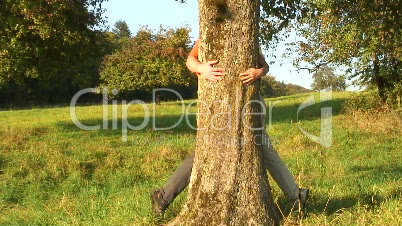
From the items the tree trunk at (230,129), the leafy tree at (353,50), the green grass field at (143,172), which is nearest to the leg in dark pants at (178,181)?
the green grass field at (143,172)

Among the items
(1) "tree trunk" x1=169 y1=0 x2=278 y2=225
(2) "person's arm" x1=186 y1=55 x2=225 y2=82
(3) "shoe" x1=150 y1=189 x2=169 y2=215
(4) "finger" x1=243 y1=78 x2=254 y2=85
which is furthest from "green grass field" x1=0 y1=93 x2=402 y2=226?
(2) "person's arm" x1=186 y1=55 x2=225 y2=82

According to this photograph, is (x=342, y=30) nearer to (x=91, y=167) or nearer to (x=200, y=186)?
(x=91, y=167)

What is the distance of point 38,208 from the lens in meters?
7.05

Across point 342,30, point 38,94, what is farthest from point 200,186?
point 38,94

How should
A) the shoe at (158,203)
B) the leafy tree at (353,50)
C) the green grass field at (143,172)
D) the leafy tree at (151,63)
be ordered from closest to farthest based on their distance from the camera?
the shoe at (158,203) → the green grass field at (143,172) → the leafy tree at (353,50) → the leafy tree at (151,63)

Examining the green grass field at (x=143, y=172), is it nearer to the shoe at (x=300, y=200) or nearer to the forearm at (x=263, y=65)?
the shoe at (x=300, y=200)

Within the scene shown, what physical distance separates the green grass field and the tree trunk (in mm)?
521

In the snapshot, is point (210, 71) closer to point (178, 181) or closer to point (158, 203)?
point (178, 181)

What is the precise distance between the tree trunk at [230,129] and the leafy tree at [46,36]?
27.1 feet

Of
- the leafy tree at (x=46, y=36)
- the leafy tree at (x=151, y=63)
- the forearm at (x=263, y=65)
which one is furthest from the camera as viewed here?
the leafy tree at (x=151, y=63)

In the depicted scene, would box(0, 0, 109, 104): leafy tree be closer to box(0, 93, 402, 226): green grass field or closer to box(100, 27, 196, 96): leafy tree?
box(0, 93, 402, 226): green grass field

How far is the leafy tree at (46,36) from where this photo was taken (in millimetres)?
12484

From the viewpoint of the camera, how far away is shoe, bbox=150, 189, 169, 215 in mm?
5043

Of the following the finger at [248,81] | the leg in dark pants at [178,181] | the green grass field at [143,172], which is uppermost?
the finger at [248,81]
